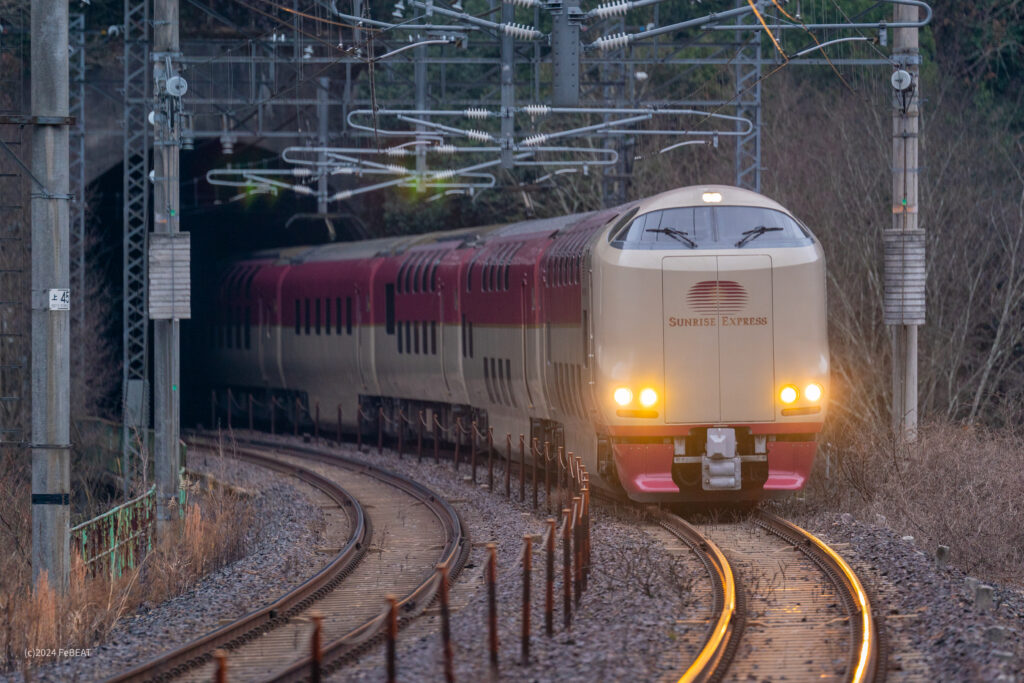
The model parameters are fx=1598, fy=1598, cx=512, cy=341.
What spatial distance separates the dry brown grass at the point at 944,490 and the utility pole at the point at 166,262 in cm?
778

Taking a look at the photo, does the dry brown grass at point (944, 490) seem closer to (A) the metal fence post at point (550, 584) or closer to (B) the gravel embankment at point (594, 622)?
(B) the gravel embankment at point (594, 622)

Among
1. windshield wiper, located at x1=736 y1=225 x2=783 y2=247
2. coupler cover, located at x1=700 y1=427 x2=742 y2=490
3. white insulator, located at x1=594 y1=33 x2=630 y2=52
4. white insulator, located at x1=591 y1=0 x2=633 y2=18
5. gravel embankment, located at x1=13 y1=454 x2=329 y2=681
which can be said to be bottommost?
gravel embankment, located at x1=13 y1=454 x2=329 y2=681

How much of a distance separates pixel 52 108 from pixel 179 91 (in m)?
5.18

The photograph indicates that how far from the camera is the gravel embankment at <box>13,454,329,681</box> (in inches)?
454

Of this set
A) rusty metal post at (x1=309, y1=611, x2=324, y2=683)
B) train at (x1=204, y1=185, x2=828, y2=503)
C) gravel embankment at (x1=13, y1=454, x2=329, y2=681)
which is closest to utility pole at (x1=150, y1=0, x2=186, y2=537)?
gravel embankment at (x1=13, y1=454, x2=329, y2=681)

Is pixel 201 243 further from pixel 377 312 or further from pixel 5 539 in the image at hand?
pixel 5 539

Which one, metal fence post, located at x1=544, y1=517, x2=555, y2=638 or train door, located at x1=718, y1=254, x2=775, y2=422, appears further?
train door, located at x1=718, y1=254, x2=775, y2=422

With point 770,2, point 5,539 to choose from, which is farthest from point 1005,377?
point 5,539

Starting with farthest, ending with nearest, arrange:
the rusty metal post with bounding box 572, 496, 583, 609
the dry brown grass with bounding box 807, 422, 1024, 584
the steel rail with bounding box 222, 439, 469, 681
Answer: the dry brown grass with bounding box 807, 422, 1024, 584
the rusty metal post with bounding box 572, 496, 583, 609
the steel rail with bounding box 222, 439, 469, 681

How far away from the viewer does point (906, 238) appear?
65.4 feet

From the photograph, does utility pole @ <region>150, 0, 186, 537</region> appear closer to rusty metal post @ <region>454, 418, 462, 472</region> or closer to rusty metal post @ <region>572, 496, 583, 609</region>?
rusty metal post @ <region>454, 418, 462, 472</region>

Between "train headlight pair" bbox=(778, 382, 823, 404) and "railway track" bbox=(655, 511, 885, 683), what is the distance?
1.24 metres

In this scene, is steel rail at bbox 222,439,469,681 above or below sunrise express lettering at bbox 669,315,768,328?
below

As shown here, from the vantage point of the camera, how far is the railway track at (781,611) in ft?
32.8
